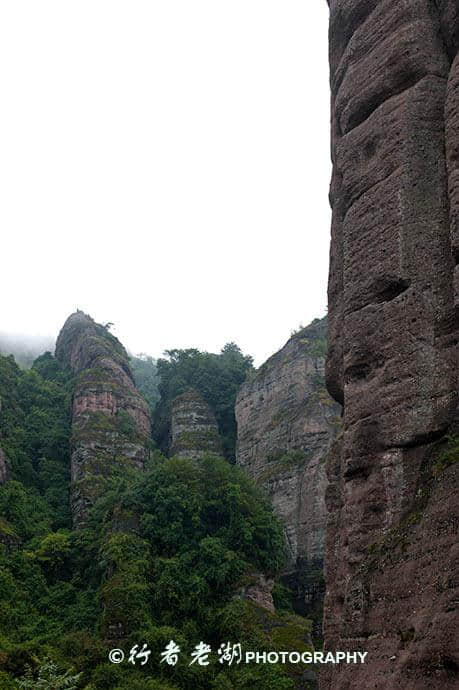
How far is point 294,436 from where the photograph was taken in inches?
2088

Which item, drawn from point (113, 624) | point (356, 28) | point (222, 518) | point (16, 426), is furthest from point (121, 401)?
point (356, 28)

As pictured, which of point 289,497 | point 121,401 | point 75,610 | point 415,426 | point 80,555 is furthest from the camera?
point 121,401

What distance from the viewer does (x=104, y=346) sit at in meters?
68.1

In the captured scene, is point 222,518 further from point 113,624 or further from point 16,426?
point 16,426

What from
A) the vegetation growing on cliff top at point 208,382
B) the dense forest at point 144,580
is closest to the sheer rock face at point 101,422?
the dense forest at point 144,580

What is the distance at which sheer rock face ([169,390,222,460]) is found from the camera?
60031 mm

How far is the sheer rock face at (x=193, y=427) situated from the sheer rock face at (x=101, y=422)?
238cm

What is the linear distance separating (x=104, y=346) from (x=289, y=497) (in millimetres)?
25349

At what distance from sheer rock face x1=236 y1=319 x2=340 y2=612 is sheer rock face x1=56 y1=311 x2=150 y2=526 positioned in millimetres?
7869

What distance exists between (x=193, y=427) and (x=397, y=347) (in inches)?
2051

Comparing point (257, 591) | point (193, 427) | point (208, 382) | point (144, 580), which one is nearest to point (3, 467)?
point (193, 427)

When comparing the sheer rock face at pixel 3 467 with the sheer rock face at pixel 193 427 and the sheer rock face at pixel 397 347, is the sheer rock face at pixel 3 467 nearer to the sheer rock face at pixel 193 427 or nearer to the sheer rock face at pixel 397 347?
the sheer rock face at pixel 193 427

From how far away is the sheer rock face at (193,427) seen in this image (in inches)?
2363

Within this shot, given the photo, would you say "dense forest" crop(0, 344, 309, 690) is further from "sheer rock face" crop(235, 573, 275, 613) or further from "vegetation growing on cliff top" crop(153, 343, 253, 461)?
"vegetation growing on cliff top" crop(153, 343, 253, 461)
